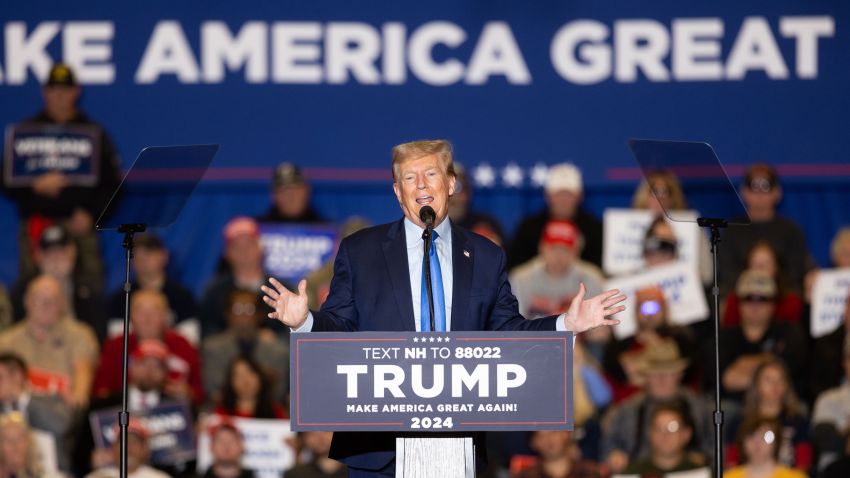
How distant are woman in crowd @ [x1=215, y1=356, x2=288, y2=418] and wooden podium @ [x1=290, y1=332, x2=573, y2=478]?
4453 millimetres

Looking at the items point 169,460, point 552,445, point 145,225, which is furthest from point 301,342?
point 169,460

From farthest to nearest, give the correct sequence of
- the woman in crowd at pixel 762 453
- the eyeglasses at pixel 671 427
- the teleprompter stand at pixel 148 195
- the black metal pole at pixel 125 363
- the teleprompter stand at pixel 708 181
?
the eyeglasses at pixel 671 427 → the woman in crowd at pixel 762 453 → the teleprompter stand at pixel 708 181 → the teleprompter stand at pixel 148 195 → the black metal pole at pixel 125 363

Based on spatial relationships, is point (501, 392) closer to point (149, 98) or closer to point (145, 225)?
point (145, 225)

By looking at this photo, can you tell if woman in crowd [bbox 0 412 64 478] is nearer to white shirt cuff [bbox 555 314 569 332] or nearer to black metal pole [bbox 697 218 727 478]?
black metal pole [bbox 697 218 727 478]

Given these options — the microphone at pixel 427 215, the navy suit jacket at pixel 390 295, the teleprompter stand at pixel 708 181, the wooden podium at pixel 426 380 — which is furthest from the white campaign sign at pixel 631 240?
the wooden podium at pixel 426 380

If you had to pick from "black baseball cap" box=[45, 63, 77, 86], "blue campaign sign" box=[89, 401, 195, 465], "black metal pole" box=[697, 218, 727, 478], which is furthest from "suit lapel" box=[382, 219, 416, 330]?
"black baseball cap" box=[45, 63, 77, 86]

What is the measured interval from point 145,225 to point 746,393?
4.33 meters

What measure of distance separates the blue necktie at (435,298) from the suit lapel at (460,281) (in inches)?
1.3

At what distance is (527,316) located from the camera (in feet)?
26.5

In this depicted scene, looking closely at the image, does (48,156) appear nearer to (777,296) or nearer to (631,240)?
(631,240)

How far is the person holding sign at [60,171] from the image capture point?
28.6ft

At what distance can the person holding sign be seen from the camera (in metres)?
8.73

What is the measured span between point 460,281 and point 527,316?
13.6ft

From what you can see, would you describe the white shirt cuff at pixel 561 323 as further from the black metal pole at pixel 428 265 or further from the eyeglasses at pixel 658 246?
the eyeglasses at pixel 658 246
